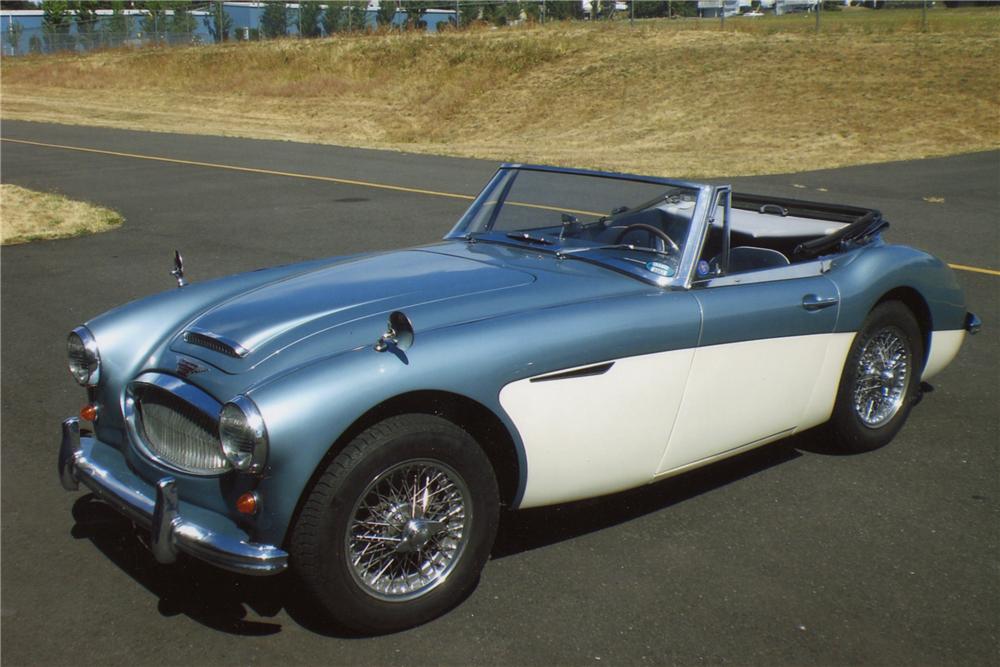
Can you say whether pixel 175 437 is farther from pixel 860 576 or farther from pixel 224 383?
pixel 860 576

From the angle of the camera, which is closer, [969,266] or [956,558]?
[956,558]

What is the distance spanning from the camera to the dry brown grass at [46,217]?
1140cm

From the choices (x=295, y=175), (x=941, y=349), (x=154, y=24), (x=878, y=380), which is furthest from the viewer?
(x=154, y=24)

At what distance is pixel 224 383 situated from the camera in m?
3.44

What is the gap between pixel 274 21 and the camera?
53625 mm

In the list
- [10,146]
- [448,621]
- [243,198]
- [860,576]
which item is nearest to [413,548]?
[448,621]

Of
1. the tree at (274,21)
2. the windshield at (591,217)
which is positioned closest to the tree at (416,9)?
the tree at (274,21)

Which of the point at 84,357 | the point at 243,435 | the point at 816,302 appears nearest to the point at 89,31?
the point at 84,357

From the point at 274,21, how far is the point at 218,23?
9.10 ft

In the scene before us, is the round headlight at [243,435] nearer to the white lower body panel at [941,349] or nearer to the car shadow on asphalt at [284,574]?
the car shadow on asphalt at [284,574]

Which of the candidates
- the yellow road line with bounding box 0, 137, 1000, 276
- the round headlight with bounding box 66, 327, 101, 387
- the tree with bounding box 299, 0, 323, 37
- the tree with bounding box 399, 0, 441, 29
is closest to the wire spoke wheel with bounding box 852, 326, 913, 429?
the round headlight with bounding box 66, 327, 101, 387

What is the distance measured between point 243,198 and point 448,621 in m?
11.8

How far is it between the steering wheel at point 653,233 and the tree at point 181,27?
174 ft

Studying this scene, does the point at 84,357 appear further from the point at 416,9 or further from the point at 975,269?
the point at 416,9
